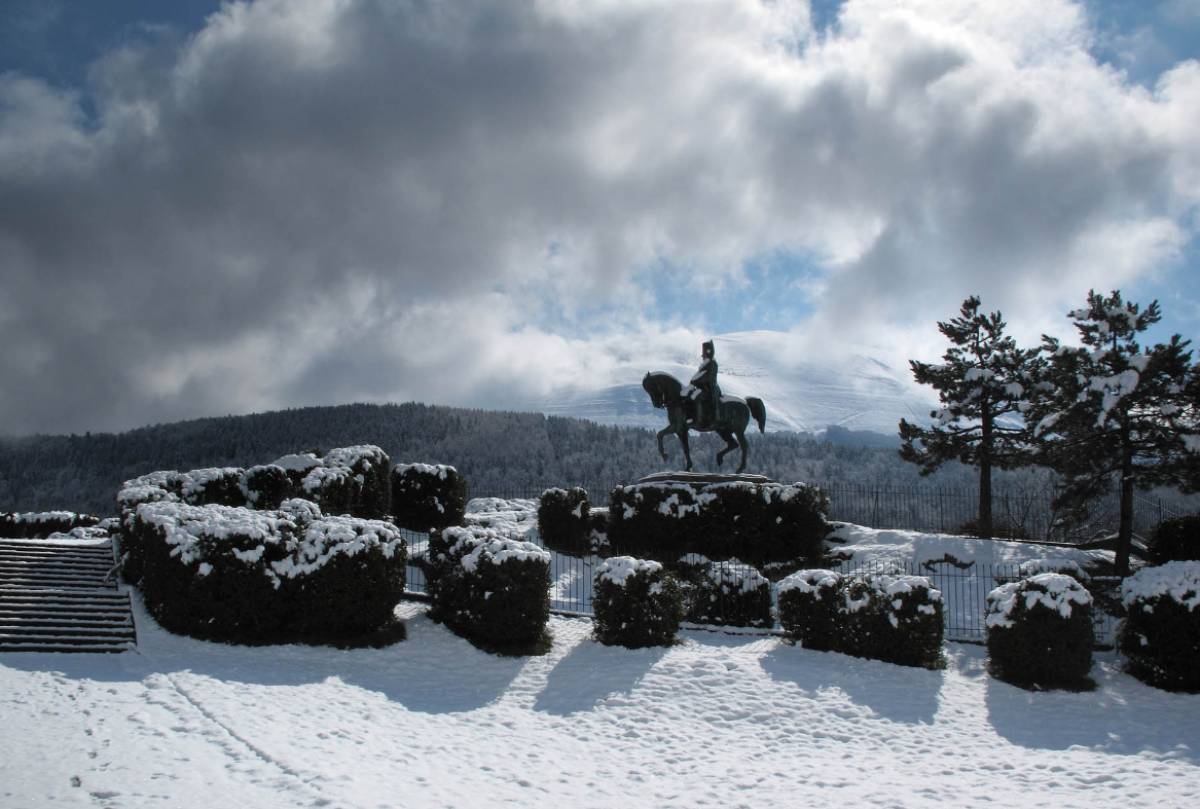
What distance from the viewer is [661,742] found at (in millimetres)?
10414

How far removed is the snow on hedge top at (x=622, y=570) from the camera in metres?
14.2

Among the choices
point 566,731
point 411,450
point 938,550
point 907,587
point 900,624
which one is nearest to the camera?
point 566,731

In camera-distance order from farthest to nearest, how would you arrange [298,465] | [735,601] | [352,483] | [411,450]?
[411,450], [298,465], [352,483], [735,601]

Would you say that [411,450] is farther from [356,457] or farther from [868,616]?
[868,616]

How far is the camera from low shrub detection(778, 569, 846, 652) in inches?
562

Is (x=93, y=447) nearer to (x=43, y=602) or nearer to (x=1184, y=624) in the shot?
(x=43, y=602)

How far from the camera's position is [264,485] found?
21.0 m

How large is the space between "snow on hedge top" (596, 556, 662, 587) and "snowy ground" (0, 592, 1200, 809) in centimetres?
117

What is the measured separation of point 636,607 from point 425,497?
1123cm

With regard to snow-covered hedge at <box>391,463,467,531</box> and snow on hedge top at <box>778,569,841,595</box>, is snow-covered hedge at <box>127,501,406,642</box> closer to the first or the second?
snow on hedge top at <box>778,569,841,595</box>

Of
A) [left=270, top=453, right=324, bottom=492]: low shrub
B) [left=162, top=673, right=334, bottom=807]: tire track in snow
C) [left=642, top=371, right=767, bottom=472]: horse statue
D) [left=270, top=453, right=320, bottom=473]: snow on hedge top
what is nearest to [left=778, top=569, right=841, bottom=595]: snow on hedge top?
[left=642, top=371, right=767, bottom=472]: horse statue

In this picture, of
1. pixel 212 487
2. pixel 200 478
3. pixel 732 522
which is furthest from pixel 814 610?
pixel 200 478

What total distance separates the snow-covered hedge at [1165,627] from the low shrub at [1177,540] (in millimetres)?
4809

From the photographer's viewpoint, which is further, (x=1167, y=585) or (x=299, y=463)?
(x=299, y=463)
